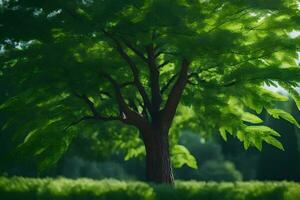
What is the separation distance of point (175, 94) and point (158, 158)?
7.60ft

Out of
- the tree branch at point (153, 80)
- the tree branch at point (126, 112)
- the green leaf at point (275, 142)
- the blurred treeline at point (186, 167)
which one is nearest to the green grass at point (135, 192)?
the tree branch at point (126, 112)

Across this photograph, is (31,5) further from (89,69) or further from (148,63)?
(148,63)

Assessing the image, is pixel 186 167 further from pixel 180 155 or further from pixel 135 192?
pixel 135 192

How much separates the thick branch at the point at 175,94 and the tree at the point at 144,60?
4 cm

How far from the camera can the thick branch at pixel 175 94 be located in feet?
52.5

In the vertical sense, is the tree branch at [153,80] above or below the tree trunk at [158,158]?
above

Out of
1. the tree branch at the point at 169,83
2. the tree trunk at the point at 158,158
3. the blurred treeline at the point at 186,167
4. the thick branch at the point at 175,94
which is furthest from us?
the blurred treeline at the point at 186,167

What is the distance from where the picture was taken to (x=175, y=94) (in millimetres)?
16422

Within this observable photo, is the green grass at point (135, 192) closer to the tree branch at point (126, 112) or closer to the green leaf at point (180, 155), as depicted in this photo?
the tree branch at point (126, 112)

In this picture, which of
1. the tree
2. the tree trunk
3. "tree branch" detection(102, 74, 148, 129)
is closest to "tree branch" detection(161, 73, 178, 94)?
the tree

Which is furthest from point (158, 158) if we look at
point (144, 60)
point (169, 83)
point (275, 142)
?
point (275, 142)

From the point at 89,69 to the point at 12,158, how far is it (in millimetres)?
5247

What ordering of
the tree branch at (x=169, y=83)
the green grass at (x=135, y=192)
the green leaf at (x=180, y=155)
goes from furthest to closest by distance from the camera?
the green leaf at (x=180, y=155)
the tree branch at (x=169, y=83)
the green grass at (x=135, y=192)

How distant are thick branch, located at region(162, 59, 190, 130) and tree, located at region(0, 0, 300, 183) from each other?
0.04 meters
